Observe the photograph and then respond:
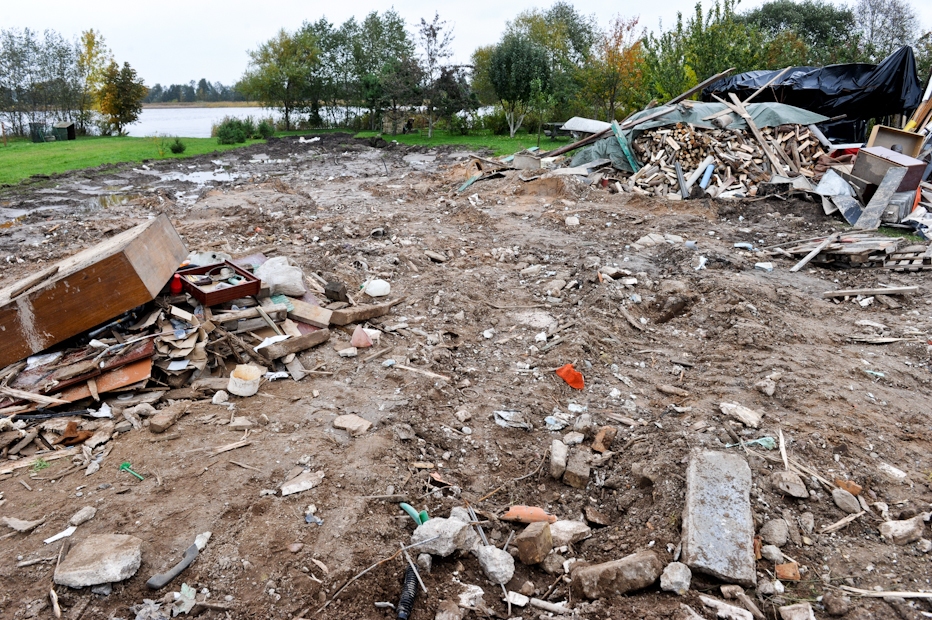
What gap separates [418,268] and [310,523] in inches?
214

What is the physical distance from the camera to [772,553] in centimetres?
293

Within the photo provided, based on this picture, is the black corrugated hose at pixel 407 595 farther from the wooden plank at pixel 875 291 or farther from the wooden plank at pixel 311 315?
the wooden plank at pixel 875 291

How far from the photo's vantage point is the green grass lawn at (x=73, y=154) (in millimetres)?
19172

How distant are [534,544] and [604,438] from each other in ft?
4.81

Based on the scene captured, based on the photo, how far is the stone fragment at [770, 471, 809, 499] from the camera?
132 inches

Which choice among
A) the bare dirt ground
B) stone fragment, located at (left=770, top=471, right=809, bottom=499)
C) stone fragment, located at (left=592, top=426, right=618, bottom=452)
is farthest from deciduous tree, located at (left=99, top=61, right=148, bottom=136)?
stone fragment, located at (left=770, top=471, right=809, bottom=499)

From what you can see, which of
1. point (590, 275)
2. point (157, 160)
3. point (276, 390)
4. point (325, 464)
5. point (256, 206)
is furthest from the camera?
point (157, 160)

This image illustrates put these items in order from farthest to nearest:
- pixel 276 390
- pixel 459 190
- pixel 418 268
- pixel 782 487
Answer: pixel 459 190 → pixel 418 268 → pixel 276 390 → pixel 782 487

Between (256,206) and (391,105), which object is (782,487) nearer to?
(256,206)

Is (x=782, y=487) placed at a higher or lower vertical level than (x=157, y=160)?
lower

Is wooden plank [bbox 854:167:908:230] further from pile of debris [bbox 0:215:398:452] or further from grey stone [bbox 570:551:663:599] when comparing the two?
grey stone [bbox 570:551:663:599]

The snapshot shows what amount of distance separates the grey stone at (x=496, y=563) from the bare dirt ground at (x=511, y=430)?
7 centimetres

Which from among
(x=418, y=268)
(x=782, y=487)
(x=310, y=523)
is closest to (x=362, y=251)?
(x=418, y=268)

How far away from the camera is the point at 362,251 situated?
8688 mm
